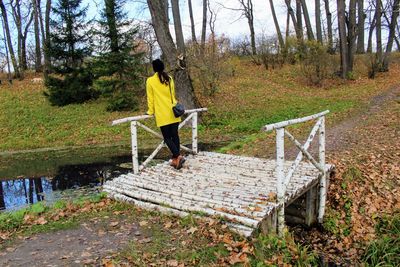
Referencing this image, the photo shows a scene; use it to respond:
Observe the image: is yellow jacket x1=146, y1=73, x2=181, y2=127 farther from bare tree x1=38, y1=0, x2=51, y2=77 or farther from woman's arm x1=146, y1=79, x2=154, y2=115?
bare tree x1=38, y1=0, x2=51, y2=77

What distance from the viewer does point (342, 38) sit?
75.7ft

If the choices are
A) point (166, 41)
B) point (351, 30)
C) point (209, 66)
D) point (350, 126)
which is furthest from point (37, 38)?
point (350, 126)

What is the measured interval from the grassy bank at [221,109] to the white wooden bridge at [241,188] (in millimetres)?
6591

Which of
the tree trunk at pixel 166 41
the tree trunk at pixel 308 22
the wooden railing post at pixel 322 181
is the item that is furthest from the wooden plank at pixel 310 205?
the tree trunk at pixel 308 22

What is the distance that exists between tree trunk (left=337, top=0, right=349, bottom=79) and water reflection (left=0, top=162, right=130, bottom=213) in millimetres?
17263

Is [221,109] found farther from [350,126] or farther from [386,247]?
[386,247]

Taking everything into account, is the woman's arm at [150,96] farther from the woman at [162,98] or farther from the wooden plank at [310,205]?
the wooden plank at [310,205]

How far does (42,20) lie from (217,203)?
26286 millimetres

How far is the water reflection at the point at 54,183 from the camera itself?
8.94m

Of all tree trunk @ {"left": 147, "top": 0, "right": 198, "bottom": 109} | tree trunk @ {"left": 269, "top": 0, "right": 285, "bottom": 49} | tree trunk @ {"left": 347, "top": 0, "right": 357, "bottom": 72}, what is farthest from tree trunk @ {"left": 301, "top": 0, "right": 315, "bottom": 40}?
tree trunk @ {"left": 147, "top": 0, "right": 198, "bottom": 109}

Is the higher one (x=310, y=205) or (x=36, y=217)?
(x=36, y=217)

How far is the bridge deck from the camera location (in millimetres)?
5434

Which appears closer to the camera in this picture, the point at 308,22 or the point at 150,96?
the point at 150,96

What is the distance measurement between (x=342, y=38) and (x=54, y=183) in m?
19.3
